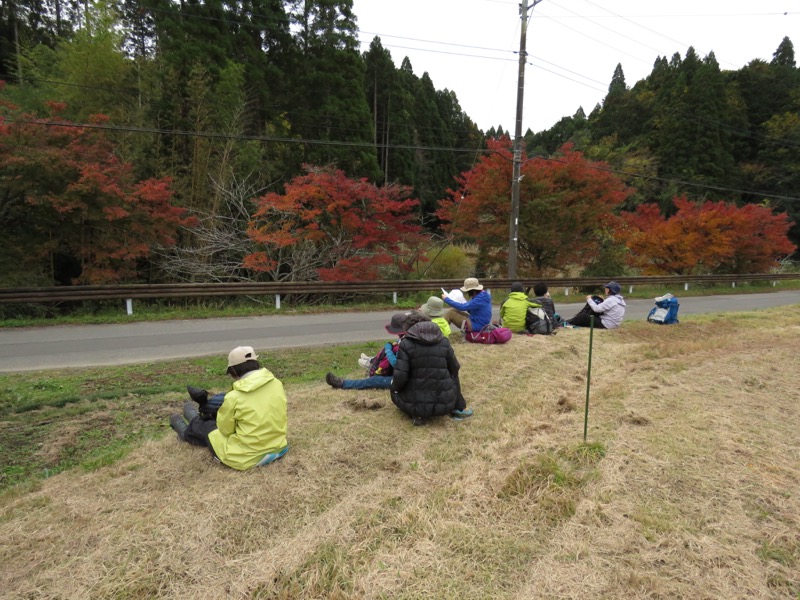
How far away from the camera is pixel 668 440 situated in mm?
3918

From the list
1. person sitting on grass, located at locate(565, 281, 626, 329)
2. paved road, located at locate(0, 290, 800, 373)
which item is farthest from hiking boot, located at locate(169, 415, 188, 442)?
person sitting on grass, located at locate(565, 281, 626, 329)

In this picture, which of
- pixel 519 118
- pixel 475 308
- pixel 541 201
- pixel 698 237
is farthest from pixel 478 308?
pixel 698 237

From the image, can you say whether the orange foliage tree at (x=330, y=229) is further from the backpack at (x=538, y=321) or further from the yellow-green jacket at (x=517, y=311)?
the backpack at (x=538, y=321)

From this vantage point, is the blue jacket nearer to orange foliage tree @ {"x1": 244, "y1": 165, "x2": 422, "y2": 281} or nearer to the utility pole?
orange foliage tree @ {"x1": 244, "y1": 165, "x2": 422, "y2": 281}

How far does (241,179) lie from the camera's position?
16109mm

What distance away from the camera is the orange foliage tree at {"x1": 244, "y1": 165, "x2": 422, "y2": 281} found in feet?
43.3

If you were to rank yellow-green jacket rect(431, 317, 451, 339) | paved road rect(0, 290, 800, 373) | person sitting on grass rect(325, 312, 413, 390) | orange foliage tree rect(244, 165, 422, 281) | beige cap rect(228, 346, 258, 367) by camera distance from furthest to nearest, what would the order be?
orange foliage tree rect(244, 165, 422, 281), paved road rect(0, 290, 800, 373), yellow-green jacket rect(431, 317, 451, 339), person sitting on grass rect(325, 312, 413, 390), beige cap rect(228, 346, 258, 367)

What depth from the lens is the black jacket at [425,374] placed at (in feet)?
13.2

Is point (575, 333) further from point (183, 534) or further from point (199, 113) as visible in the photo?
point (199, 113)

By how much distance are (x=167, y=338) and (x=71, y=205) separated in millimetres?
4827

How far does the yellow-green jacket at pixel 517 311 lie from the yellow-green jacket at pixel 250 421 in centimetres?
568

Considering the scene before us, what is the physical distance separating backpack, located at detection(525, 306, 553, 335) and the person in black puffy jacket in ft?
13.9

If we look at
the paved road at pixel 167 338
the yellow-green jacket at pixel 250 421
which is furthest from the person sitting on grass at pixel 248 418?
the paved road at pixel 167 338

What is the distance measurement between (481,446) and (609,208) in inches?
585
